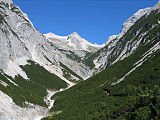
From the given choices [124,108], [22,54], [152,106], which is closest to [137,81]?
[124,108]

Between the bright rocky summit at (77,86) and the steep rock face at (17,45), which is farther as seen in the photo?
the steep rock face at (17,45)

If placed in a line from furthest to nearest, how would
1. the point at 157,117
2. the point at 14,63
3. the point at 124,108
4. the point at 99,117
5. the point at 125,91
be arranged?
the point at 14,63 < the point at 125,91 < the point at 99,117 < the point at 124,108 < the point at 157,117

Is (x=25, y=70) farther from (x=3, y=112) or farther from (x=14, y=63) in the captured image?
(x=3, y=112)

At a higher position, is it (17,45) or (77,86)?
(17,45)

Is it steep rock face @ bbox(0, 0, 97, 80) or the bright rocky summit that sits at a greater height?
steep rock face @ bbox(0, 0, 97, 80)

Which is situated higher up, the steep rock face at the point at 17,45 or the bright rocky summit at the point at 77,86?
the steep rock face at the point at 17,45

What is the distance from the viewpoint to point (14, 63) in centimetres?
11025

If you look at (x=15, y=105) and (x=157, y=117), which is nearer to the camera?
(x=157, y=117)

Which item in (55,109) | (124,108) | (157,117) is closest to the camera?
(157,117)

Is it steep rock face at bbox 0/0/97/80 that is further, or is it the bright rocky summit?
steep rock face at bbox 0/0/97/80

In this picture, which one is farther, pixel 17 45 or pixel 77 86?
pixel 17 45

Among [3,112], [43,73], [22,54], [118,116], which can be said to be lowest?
[118,116]

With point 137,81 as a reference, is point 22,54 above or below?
above

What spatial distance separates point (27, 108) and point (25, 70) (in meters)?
56.7
